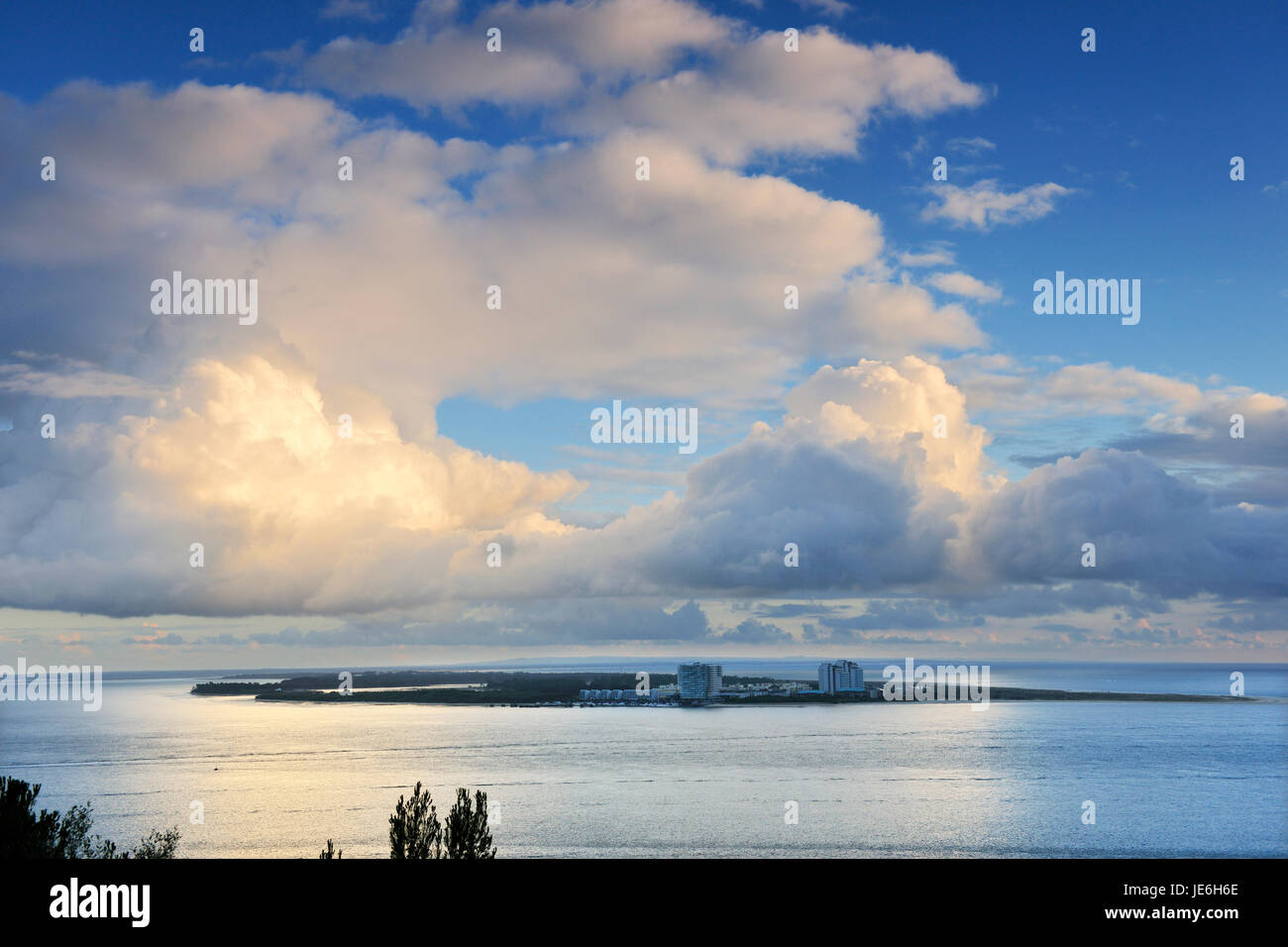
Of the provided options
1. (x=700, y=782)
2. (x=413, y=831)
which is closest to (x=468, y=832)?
(x=413, y=831)

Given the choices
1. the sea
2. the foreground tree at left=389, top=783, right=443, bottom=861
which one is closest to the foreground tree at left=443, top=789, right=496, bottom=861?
the foreground tree at left=389, top=783, right=443, bottom=861

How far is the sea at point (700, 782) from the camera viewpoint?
2886 inches

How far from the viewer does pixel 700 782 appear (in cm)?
9788

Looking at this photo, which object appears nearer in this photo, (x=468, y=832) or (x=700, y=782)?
(x=468, y=832)

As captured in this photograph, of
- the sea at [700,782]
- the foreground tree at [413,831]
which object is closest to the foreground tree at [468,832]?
the foreground tree at [413,831]

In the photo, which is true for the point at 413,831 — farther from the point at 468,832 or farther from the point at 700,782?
the point at 700,782

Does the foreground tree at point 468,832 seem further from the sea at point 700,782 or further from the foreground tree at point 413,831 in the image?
the sea at point 700,782

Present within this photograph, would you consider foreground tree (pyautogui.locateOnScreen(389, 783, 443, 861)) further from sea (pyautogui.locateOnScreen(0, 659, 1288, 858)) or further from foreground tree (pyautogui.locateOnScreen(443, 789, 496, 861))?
sea (pyautogui.locateOnScreen(0, 659, 1288, 858))


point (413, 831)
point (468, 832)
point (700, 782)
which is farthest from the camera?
point (700, 782)

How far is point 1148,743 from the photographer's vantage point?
135 meters

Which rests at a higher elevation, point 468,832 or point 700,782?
point 468,832

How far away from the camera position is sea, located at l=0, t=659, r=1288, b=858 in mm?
73312
